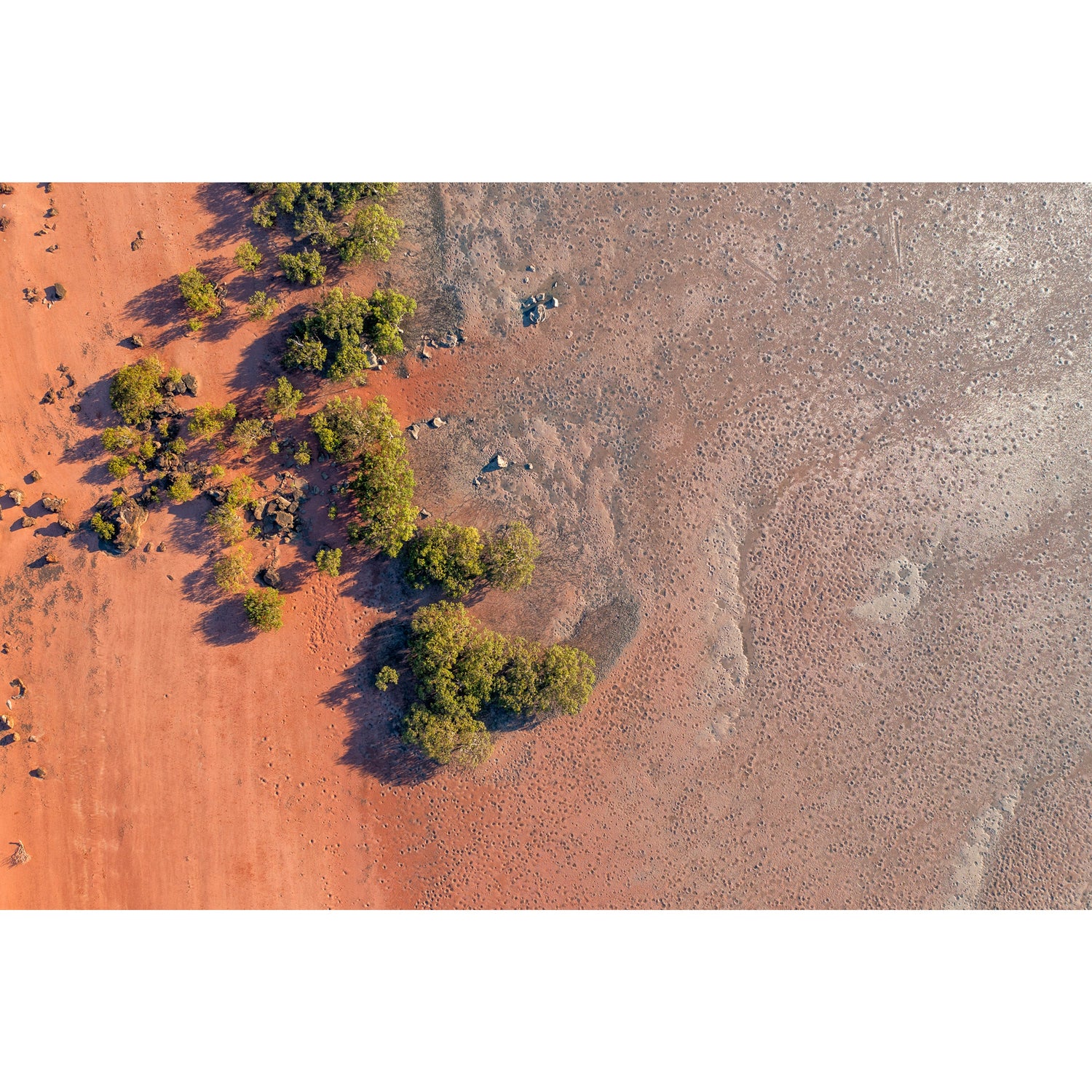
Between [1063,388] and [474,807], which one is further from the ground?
[1063,388]

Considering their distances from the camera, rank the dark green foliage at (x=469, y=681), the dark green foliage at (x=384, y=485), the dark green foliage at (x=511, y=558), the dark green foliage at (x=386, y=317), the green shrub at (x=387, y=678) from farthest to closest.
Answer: the green shrub at (x=387, y=678) < the dark green foliage at (x=386, y=317) < the dark green foliage at (x=511, y=558) < the dark green foliage at (x=384, y=485) < the dark green foliage at (x=469, y=681)

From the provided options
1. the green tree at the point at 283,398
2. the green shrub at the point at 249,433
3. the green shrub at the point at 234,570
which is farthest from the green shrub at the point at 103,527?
the green tree at the point at 283,398

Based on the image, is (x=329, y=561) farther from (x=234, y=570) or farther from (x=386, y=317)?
(x=386, y=317)

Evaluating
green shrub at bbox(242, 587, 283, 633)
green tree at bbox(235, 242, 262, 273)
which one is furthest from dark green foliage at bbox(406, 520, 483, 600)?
green tree at bbox(235, 242, 262, 273)

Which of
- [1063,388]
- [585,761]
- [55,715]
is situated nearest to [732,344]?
[1063,388]

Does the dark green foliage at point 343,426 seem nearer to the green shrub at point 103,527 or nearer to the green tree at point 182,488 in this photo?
the green tree at point 182,488

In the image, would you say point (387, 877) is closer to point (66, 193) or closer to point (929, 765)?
point (929, 765)

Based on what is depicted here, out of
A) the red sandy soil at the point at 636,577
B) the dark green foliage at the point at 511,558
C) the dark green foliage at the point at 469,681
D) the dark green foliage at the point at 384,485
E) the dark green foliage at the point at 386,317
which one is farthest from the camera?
the red sandy soil at the point at 636,577
